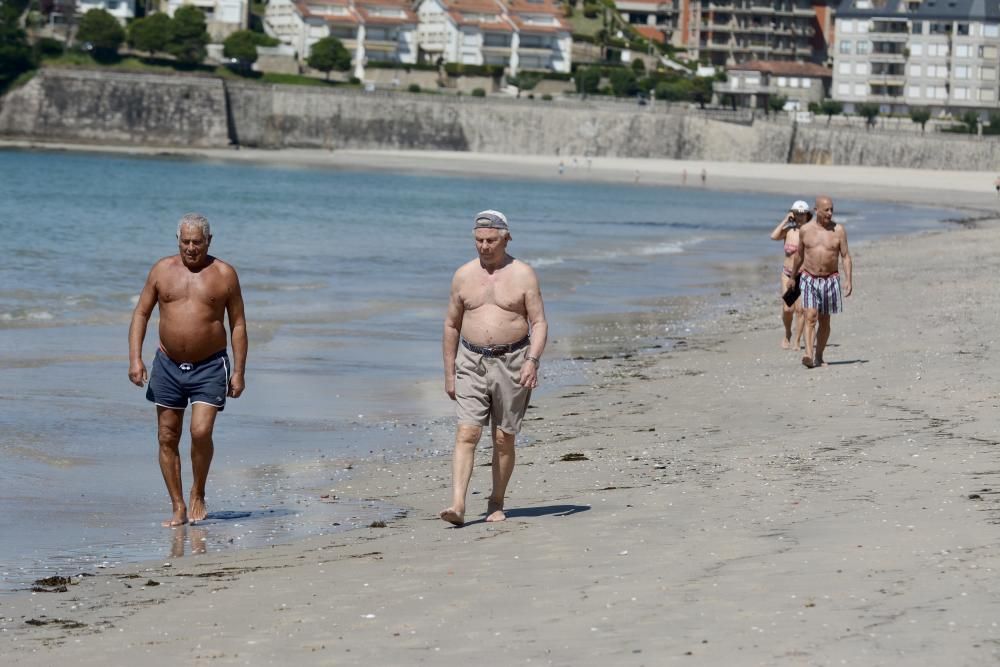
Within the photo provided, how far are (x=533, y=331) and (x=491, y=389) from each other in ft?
1.20

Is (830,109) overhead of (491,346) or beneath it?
overhead

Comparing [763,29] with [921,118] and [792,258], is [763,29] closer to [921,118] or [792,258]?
[921,118]

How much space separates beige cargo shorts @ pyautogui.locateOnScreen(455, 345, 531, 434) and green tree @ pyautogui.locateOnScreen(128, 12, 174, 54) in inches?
4100

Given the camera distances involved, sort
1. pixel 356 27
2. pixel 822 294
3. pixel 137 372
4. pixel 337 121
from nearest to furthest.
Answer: pixel 137 372
pixel 822 294
pixel 337 121
pixel 356 27

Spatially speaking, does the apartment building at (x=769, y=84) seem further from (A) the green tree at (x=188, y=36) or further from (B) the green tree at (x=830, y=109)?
(A) the green tree at (x=188, y=36)

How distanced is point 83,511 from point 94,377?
18.4 ft

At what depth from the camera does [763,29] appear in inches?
5027

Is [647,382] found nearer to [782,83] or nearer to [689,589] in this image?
[689,589]

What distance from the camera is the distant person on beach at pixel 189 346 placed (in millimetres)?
8391

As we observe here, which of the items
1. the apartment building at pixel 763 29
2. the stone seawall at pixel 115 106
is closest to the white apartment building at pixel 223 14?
the stone seawall at pixel 115 106

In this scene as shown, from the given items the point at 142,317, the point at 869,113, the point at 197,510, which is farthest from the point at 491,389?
the point at 869,113

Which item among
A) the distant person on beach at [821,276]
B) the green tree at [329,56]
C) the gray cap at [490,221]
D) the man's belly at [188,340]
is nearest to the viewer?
the gray cap at [490,221]

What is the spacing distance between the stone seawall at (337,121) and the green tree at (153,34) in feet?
21.2

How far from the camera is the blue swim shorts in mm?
8430
